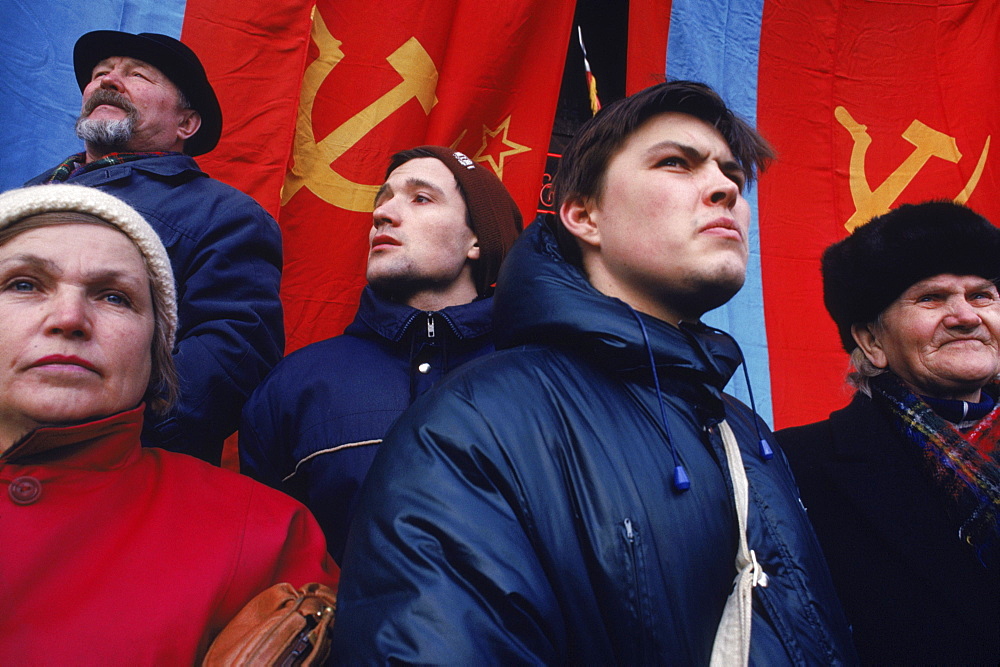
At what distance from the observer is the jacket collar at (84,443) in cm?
111

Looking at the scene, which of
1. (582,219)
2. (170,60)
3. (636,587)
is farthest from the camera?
(170,60)

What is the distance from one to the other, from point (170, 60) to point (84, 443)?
175 centimetres

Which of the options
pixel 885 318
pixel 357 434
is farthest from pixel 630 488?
pixel 885 318

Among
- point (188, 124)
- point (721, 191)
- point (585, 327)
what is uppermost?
point (188, 124)

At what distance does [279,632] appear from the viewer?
970 millimetres

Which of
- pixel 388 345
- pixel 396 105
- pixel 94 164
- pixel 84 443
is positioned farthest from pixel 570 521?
pixel 396 105

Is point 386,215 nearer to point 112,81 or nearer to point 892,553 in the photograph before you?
point 112,81

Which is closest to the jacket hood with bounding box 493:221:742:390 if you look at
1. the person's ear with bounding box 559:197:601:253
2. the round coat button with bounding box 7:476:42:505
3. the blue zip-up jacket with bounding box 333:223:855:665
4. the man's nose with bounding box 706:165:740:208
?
the blue zip-up jacket with bounding box 333:223:855:665

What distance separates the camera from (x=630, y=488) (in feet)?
3.24

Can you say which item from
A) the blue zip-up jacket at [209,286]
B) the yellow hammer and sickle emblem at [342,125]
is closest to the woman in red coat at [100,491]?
the blue zip-up jacket at [209,286]

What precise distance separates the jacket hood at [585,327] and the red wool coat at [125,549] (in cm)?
64

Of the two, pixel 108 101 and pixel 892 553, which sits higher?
pixel 108 101

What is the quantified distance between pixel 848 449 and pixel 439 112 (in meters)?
2.33

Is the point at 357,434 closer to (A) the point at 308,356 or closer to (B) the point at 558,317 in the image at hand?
(A) the point at 308,356
